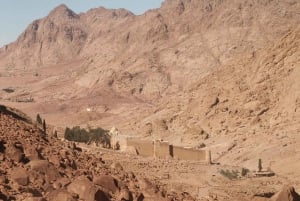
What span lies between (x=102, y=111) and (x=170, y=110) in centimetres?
1925

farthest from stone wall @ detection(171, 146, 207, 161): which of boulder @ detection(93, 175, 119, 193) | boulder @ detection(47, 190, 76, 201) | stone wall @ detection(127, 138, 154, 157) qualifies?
boulder @ detection(47, 190, 76, 201)

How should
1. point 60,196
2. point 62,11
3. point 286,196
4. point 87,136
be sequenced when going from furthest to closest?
point 62,11 < point 87,136 < point 286,196 < point 60,196

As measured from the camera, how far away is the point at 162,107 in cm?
5103

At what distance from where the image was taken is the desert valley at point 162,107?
31.8ft

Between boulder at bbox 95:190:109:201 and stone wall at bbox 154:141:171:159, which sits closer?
boulder at bbox 95:190:109:201

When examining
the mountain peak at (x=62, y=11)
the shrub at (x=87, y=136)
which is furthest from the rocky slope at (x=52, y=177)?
the mountain peak at (x=62, y=11)

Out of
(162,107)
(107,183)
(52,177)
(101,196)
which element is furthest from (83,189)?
(162,107)

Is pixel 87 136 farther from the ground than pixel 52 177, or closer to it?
farther from the ground

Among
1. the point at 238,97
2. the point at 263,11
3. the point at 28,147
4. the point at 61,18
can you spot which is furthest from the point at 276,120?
the point at 61,18

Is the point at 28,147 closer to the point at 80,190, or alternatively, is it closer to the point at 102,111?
the point at 80,190

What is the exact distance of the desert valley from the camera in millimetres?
9703

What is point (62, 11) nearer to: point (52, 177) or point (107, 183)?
point (107, 183)

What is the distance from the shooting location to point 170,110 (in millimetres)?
48312

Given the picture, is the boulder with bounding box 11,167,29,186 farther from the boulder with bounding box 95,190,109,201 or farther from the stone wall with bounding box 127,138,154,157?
the stone wall with bounding box 127,138,154,157
